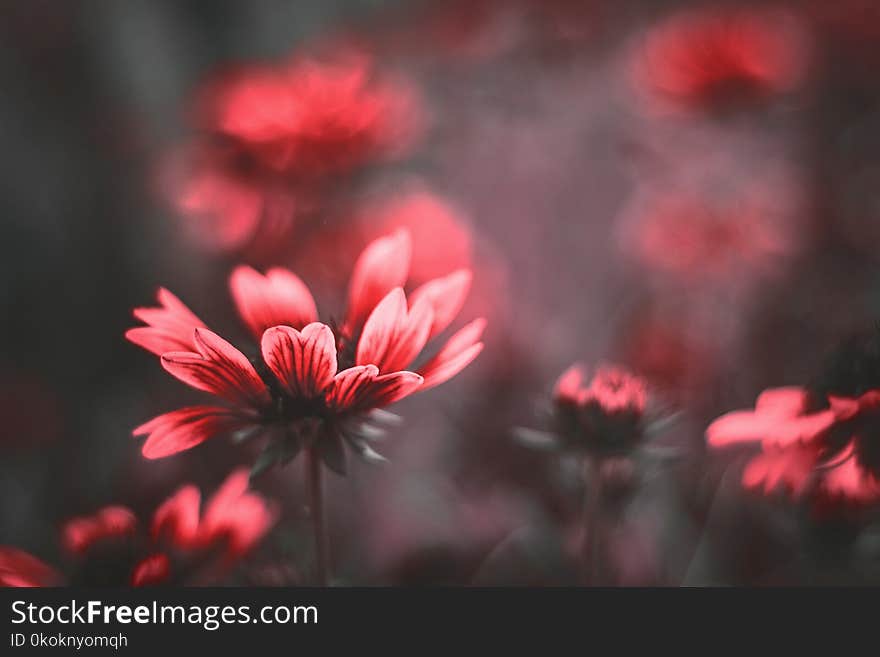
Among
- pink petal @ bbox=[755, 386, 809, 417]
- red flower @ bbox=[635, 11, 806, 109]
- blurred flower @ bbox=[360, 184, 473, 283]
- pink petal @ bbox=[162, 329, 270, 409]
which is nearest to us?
pink petal @ bbox=[162, 329, 270, 409]

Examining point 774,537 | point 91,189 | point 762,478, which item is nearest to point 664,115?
point 774,537

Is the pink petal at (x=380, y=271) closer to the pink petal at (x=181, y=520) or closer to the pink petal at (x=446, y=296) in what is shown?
the pink petal at (x=446, y=296)

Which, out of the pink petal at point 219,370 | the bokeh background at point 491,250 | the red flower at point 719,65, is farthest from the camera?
the red flower at point 719,65

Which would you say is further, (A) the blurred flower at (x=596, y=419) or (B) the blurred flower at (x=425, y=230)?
(B) the blurred flower at (x=425, y=230)

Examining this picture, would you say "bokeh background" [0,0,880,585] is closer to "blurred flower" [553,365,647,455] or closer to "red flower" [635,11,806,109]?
"red flower" [635,11,806,109]

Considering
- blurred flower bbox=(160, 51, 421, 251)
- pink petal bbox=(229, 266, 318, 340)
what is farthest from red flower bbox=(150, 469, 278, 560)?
blurred flower bbox=(160, 51, 421, 251)

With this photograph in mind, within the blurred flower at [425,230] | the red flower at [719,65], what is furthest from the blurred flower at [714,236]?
the blurred flower at [425,230]

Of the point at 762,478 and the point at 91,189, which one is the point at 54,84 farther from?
the point at 762,478
